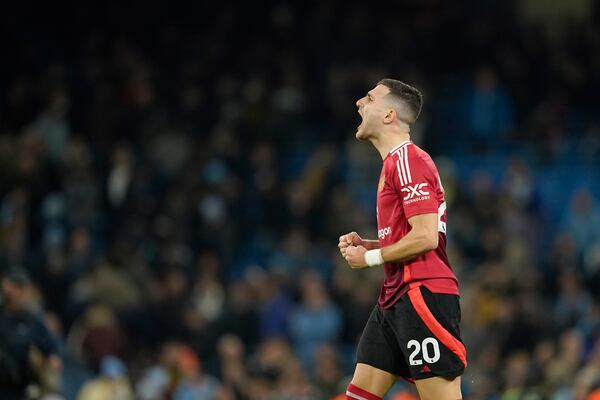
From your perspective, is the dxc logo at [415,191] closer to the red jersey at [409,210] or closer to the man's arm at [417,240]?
the red jersey at [409,210]

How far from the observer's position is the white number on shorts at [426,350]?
7.08 m

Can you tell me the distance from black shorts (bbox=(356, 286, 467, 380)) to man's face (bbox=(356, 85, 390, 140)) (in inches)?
37.0

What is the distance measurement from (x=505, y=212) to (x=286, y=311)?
126 inches

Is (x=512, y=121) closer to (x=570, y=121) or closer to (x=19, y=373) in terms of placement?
(x=570, y=121)

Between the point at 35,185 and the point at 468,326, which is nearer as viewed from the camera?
the point at 468,326

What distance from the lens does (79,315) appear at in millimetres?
16062

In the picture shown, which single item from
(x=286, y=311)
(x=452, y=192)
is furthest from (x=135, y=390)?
(x=452, y=192)

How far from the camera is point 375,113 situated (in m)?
7.45

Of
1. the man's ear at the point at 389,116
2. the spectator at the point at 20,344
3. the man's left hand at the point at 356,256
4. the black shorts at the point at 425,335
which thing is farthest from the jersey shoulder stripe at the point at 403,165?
the spectator at the point at 20,344

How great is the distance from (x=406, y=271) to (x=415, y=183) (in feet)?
1.62

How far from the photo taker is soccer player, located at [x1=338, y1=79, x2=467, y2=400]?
7086 millimetres

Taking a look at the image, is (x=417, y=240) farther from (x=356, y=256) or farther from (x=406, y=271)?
(x=356, y=256)

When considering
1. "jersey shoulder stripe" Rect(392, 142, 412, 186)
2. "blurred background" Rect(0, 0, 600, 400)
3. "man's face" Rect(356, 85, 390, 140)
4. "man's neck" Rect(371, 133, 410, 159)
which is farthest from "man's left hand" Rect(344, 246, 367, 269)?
"blurred background" Rect(0, 0, 600, 400)

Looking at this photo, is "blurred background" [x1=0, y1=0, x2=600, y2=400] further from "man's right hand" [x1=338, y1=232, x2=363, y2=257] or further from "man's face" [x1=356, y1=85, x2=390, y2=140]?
"man's face" [x1=356, y1=85, x2=390, y2=140]
